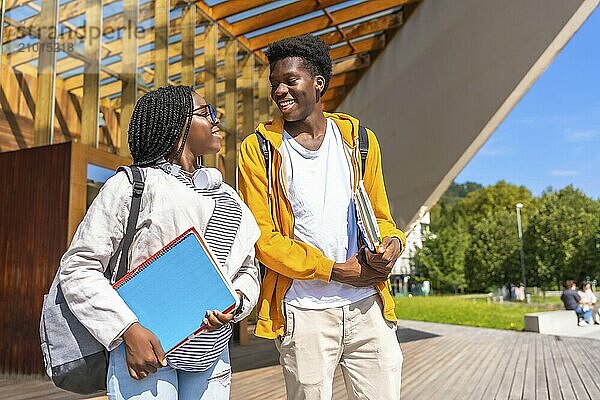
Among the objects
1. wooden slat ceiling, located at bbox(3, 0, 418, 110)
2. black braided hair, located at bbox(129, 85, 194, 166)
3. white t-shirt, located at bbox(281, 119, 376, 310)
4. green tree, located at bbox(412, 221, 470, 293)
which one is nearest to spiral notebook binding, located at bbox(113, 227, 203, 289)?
black braided hair, located at bbox(129, 85, 194, 166)

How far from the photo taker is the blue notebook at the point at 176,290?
1351 mm

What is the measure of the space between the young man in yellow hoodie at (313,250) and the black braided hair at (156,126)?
14.2 inches

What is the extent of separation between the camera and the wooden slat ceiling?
737 centimetres

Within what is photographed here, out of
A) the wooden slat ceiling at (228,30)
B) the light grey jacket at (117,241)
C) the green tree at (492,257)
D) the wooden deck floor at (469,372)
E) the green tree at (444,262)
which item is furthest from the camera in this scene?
the green tree at (444,262)

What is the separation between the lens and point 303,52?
1881 millimetres

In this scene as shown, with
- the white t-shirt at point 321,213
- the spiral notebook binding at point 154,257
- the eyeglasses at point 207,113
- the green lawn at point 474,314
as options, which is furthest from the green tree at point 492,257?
the spiral notebook binding at point 154,257

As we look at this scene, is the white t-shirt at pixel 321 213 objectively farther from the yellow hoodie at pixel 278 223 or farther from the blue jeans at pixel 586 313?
the blue jeans at pixel 586 313

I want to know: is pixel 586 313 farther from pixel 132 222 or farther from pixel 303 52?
pixel 132 222

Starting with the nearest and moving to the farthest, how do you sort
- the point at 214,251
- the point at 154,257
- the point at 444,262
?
the point at 154,257 < the point at 214,251 < the point at 444,262

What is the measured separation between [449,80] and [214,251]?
9059 millimetres

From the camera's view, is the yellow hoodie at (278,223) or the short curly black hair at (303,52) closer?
the yellow hoodie at (278,223)

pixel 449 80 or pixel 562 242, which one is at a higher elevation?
pixel 449 80

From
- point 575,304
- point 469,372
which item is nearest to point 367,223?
point 469,372

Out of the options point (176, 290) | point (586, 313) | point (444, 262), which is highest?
point (444, 262)
